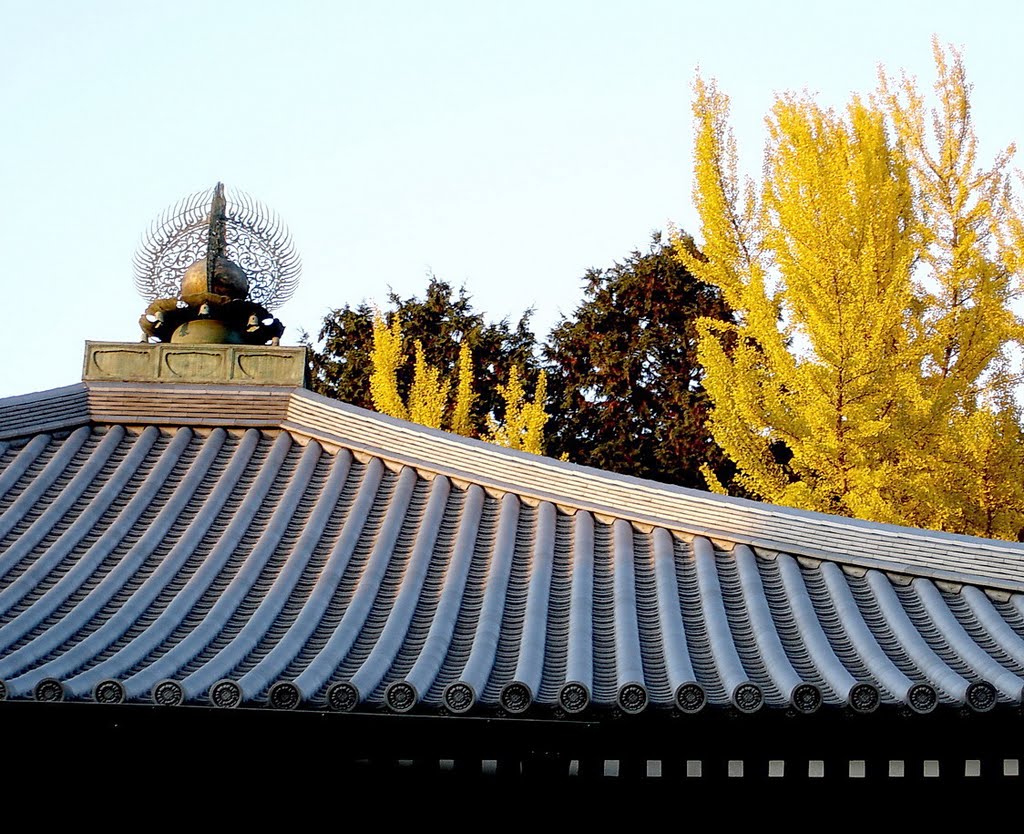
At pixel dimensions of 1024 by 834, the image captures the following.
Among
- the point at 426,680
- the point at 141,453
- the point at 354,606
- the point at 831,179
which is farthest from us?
the point at 831,179

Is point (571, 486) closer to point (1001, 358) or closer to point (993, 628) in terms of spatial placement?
point (993, 628)

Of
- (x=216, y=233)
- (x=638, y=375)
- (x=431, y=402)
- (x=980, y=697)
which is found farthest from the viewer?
A: (x=638, y=375)

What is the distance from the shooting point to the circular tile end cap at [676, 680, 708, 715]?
397cm

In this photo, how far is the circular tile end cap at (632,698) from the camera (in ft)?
13.0

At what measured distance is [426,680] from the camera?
426cm

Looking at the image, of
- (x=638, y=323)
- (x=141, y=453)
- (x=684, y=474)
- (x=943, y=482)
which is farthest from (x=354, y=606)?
(x=638, y=323)

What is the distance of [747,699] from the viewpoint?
13.0 ft

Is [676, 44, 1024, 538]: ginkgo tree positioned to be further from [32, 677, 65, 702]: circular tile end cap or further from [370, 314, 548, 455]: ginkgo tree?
[32, 677, 65, 702]: circular tile end cap

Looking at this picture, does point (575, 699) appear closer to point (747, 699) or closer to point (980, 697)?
point (747, 699)

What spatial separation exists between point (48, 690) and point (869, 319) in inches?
318

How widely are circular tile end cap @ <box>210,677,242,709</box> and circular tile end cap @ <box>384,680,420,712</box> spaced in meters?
0.47

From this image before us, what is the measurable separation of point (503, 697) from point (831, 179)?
853 centimetres

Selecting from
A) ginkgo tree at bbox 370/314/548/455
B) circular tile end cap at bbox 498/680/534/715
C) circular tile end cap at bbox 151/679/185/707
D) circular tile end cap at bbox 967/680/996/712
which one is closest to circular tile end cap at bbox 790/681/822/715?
circular tile end cap at bbox 967/680/996/712

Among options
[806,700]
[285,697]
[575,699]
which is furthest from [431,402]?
[806,700]
